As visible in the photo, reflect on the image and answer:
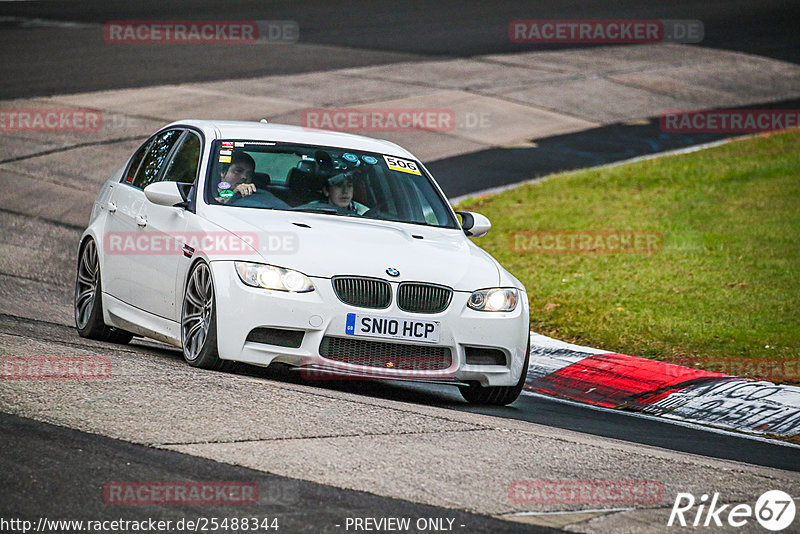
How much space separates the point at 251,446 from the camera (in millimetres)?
6031

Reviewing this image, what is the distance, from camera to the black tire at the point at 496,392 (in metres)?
8.33

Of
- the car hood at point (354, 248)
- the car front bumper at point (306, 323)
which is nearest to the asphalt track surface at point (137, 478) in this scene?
the car front bumper at point (306, 323)

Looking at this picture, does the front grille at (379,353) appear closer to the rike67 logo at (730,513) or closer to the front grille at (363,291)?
the front grille at (363,291)

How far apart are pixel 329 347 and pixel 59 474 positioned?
2472 mm

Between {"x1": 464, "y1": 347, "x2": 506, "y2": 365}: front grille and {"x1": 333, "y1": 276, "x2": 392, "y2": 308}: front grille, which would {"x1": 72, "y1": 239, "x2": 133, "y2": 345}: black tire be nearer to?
{"x1": 333, "y1": 276, "x2": 392, "y2": 308}: front grille

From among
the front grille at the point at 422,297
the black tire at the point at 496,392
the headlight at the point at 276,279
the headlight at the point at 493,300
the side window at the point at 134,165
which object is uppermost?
the side window at the point at 134,165

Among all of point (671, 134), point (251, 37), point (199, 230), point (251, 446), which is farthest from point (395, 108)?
point (251, 446)

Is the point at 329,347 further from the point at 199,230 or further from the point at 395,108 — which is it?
the point at 395,108

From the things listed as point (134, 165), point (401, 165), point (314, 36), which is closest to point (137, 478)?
point (401, 165)

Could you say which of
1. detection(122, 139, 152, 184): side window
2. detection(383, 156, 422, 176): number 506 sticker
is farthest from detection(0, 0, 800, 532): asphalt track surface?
detection(122, 139, 152, 184): side window

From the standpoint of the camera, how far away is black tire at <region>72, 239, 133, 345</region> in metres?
9.32

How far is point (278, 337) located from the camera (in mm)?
7637

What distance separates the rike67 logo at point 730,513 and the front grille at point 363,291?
2.40 meters

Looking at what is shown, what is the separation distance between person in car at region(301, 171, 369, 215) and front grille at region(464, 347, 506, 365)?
135cm
